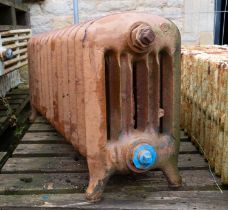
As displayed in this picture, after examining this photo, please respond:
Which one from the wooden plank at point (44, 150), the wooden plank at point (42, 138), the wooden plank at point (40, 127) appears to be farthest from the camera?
Answer: the wooden plank at point (40, 127)

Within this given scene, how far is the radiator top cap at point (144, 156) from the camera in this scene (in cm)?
144

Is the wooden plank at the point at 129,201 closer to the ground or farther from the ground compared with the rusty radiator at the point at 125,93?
closer to the ground

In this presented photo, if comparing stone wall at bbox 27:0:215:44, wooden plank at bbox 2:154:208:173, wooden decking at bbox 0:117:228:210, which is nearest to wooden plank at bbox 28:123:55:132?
wooden decking at bbox 0:117:228:210

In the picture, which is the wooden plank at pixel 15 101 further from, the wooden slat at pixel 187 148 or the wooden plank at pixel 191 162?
the wooden plank at pixel 191 162

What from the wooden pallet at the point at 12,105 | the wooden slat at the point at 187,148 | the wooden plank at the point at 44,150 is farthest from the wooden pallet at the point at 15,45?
the wooden slat at the point at 187,148

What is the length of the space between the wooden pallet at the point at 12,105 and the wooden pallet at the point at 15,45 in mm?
380

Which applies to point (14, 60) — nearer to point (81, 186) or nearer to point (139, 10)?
point (81, 186)

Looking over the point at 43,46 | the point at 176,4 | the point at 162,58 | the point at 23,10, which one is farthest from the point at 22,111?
the point at 162,58

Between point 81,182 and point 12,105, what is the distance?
1830mm

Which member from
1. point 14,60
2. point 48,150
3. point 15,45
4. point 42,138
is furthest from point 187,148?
point 15,45

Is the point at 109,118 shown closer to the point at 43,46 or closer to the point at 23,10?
the point at 43,46

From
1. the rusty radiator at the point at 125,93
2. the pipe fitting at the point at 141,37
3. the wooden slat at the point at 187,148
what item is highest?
the pipe fitting at the point at 141,37

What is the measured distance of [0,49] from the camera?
242 centimetres

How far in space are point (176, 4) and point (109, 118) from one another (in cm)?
273
